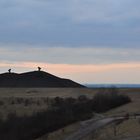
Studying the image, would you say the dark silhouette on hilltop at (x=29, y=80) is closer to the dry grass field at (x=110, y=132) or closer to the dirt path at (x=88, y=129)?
the dry grass field at (x=110, y=132)

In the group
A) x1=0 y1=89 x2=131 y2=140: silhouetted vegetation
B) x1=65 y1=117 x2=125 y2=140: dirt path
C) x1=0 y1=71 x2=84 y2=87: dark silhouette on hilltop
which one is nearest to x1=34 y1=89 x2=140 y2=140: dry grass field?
x1=65 y1=117 x2=125 y2=140: dirt path

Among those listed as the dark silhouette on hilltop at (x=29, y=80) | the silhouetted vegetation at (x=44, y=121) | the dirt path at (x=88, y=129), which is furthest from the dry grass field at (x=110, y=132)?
the dark silhouette on hilltop at (x=29, y=80)

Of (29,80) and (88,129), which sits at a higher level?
(29,80)

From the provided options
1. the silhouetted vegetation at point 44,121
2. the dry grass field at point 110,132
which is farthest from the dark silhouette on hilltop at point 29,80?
the dry grass field at point 110,132

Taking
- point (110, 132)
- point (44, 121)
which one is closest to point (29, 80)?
point (44, 121)

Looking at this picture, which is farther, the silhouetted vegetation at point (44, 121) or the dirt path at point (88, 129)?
the silhouetted vegetation at point (44, 121)

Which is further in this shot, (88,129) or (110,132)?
(88,129)

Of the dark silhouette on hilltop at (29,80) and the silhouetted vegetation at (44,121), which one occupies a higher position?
the dark silhouette on hilltop at (29,80)

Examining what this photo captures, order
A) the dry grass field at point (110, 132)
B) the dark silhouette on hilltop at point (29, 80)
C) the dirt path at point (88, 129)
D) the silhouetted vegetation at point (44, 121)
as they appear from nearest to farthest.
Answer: the dry grass field at point (110, 132), the dirt path at point (88, 129), the silhouetted vegetation at point (44, 121), the dark silhouette on hilltop at point (29, 80)

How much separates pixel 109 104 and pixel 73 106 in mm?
6207

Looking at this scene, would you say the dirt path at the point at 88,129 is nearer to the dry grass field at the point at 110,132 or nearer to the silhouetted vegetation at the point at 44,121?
the dry grass field at the point at 110,132

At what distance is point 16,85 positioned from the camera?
123688mm

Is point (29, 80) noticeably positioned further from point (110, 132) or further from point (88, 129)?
point (110, 132)

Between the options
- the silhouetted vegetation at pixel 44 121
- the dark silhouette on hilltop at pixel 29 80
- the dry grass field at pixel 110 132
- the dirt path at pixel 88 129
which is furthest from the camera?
the dark silhouette on hilltop at pixel 29 80
